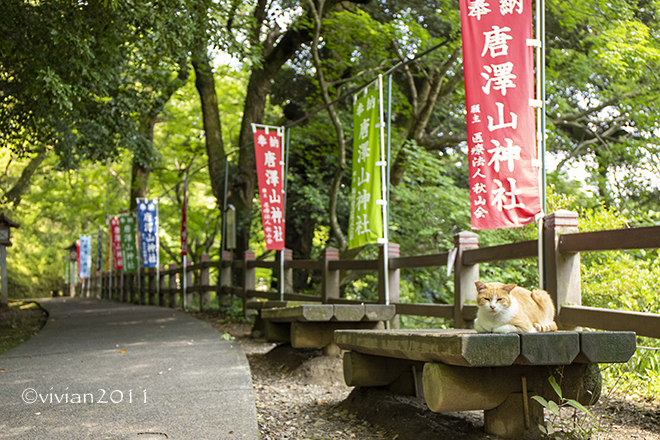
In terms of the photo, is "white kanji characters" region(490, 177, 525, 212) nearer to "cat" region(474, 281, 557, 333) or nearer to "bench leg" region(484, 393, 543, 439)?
"cat" region(474, 281, 557, 333)

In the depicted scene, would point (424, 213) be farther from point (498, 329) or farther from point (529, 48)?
point (498, 329)

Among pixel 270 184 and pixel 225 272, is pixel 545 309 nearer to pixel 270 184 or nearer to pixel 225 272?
pixel 270 184

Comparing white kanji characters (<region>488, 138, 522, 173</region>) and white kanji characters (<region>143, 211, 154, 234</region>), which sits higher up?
white kanji characters (<region>143, 211, 154, 234</region>)

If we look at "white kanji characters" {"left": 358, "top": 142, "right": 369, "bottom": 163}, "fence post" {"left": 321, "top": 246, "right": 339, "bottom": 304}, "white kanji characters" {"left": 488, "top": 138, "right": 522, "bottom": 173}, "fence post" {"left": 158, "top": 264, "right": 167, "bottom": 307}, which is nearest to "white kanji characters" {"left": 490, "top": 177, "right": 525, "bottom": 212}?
"white kanji characters" {"left": 488, "top": 138, "right": 522, "bottom": 173}

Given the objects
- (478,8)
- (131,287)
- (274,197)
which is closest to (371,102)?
(478,8)

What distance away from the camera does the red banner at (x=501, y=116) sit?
433 cm

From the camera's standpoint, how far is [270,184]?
9734 mm

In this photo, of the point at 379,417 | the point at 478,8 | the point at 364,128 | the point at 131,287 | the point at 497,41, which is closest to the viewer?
the point at 379,417

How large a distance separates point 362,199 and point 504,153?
9.58 ft

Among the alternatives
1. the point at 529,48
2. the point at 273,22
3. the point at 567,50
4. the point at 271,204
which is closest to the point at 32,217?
the point at 273,22

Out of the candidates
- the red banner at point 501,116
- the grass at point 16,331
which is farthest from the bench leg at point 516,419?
the grass at point 16,331

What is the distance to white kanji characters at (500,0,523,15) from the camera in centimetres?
445

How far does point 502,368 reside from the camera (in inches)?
113

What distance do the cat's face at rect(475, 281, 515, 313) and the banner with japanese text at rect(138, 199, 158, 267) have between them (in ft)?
49.1
